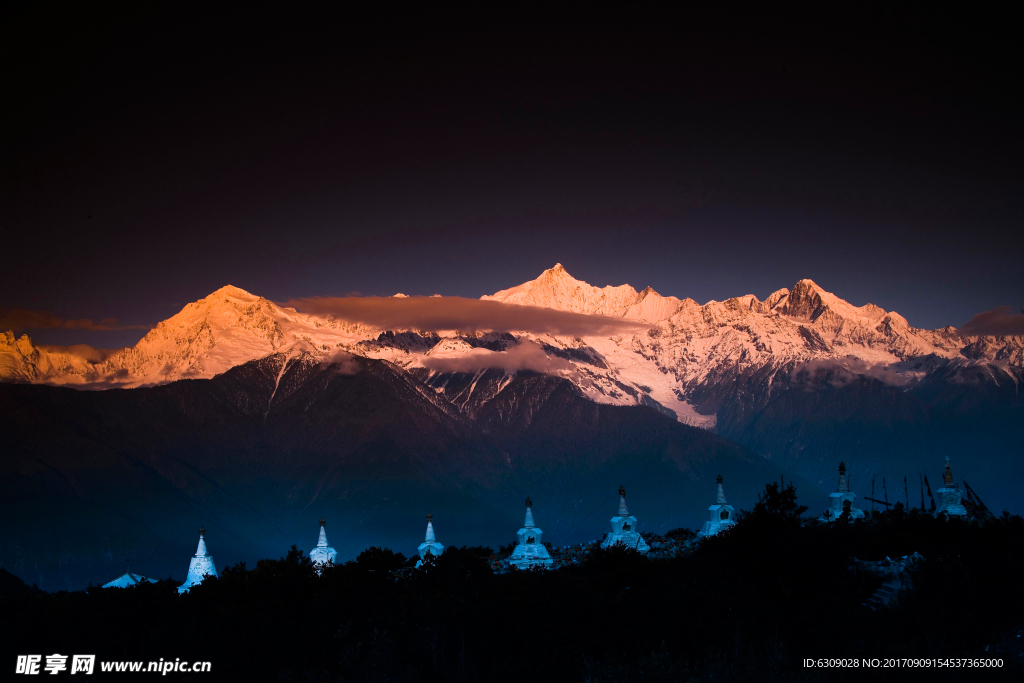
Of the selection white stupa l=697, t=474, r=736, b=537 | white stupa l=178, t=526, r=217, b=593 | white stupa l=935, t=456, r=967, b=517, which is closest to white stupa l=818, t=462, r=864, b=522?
white stupa l=935, t=456, r=967, b=517

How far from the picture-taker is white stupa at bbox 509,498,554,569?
106000mm

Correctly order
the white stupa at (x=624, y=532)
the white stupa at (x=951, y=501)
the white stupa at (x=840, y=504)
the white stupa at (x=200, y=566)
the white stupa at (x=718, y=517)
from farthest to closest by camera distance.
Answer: the white stupa at (x=200, y=566) < the white stupa at (x=718, y=517) < the white stupa at (x=624, y=532) < the white stupa at (x=840, y=504) < the white stupa at (x=951, y=501)

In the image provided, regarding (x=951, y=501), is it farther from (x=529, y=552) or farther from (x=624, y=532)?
(x=529, y=552)

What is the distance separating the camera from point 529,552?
356 feet

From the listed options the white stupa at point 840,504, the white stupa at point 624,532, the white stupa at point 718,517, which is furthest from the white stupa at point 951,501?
the white stupa at point 624,532

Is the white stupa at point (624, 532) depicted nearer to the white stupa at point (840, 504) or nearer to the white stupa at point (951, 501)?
the white stupa at point (840, 504)

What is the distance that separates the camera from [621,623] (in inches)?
2756

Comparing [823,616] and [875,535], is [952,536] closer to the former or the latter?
[875,535]

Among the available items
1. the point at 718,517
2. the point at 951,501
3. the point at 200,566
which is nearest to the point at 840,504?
the point at 951,501

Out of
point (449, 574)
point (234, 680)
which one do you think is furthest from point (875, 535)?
point (234, 680)

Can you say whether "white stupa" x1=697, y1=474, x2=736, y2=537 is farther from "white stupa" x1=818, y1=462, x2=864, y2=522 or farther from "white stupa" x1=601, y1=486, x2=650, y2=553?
"white stupa" x1=818, y1=462, x2=864, y2=522

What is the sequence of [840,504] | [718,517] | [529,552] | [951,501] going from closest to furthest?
[951,501] < [840,504] < [529,552] < [718,517]

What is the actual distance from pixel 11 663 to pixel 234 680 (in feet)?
63.4

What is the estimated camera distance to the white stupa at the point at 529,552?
106m
